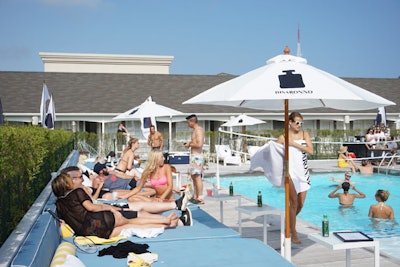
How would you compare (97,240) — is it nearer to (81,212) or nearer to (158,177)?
(81,212)

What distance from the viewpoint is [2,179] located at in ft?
16.4

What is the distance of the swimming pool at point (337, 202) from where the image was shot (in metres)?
9.41

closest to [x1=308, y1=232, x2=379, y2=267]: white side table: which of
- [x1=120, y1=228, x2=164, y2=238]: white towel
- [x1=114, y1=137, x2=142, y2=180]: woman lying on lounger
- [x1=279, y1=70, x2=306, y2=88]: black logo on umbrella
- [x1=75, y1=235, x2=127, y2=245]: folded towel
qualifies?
[x1=279, y1=70, x2=306, y2=88]: black logo on umbrella

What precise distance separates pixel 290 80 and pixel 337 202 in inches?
332

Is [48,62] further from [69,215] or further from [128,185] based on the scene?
[69,215]

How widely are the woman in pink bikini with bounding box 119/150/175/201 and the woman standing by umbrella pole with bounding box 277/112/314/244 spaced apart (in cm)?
229

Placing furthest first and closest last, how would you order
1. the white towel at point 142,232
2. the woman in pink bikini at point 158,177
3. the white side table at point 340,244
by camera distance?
the woman in pink bikini at point 158,177 → the white towel at point 142,232 → the white side table at point 340,244

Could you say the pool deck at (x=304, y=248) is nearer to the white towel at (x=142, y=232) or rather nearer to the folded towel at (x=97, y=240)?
the white towel at (x=142, y=232)

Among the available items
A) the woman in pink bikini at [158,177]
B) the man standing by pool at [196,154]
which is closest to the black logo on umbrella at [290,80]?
the woman in pink bikini at [158,177]

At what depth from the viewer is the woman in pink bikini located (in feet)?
26.9

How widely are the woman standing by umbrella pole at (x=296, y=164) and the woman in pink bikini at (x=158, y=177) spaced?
2.29 metres

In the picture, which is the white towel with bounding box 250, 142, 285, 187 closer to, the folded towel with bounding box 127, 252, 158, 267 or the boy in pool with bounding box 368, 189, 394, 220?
the folded towel with bounding box 127, 252, 158, 267

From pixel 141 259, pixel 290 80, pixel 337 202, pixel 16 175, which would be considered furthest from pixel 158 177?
pixel 337 202

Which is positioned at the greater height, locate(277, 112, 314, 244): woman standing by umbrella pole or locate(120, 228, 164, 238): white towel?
locate(277, 112, 314, 244): woman standing by umbrella pole
